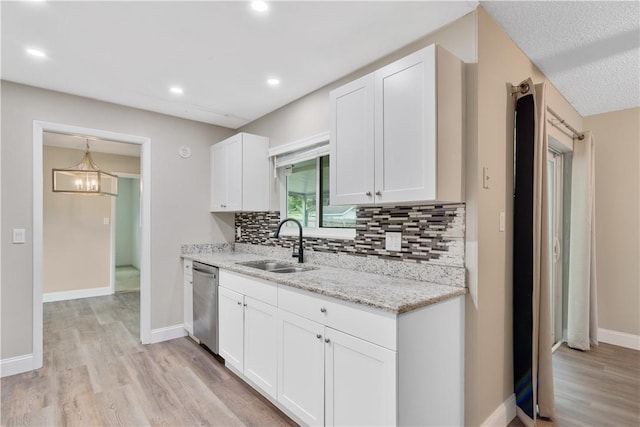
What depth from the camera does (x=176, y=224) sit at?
356cm

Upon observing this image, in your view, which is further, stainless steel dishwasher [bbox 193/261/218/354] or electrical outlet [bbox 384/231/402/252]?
stainless steel dishwasher [bbox 193/261/218/354]

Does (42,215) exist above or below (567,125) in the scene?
below

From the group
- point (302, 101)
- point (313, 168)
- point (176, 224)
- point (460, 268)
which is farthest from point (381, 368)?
point (176, 224)

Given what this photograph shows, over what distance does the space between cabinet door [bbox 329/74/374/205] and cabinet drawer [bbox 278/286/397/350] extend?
0.66 m

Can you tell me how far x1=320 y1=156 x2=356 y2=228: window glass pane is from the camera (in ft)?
9.02

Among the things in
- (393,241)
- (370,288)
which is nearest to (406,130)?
(393,241)

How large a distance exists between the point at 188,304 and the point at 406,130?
293 cm

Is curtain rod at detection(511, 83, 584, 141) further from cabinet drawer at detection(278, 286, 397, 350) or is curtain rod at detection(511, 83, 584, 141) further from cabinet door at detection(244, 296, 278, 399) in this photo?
cabinet door at detection(244, 296, 278, 399)

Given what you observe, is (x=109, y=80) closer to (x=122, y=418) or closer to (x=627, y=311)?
(x=122, y=418)

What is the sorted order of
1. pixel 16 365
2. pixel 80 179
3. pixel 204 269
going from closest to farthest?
pixel 16 365, pixel 204 269, pixel 80 179

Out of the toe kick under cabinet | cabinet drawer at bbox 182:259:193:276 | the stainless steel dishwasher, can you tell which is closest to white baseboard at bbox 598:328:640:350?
the toe kick under cabinet

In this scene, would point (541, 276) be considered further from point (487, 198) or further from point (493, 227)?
point (487, 198)

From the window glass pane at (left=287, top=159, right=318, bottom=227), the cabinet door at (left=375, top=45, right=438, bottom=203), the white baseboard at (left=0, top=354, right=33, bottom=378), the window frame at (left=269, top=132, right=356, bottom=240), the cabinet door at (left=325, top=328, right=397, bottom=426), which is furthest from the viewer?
the window glass pane at (left=287, top=159, right=318, bottom=227)

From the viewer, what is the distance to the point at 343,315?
5.44 feet
